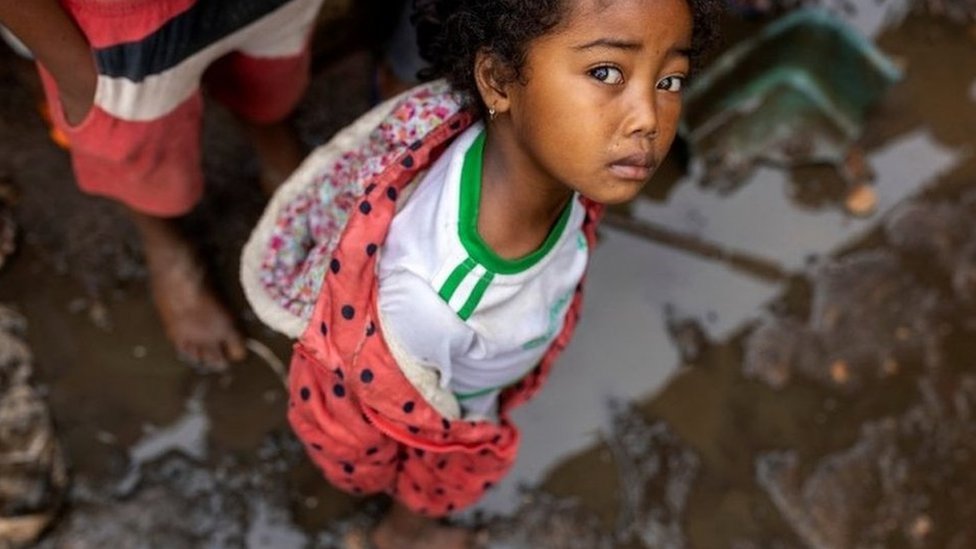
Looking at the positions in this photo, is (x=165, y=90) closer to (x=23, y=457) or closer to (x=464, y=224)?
(x=464, y=224)

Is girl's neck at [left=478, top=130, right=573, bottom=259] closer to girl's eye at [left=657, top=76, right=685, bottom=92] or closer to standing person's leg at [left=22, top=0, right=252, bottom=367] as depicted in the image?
girl's eye at [left=657, top=76, right=685, bottom=92]

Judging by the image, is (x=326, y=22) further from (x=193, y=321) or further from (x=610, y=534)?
(x=610, y=534)

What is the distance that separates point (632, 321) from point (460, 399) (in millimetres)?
1041

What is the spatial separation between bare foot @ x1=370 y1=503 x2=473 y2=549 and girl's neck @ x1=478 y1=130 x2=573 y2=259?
39.5 inches

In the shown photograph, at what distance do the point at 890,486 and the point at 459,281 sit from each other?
1.60 metres

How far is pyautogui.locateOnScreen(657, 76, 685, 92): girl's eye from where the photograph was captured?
1.24 m

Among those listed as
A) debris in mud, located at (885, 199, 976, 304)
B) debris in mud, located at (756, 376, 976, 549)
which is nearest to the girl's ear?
debris in mud, located at (756, 376, 976, 549)

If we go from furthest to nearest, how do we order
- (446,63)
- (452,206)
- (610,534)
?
(610,534), (446,63), (452,206)

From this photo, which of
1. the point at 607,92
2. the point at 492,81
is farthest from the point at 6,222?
the point at 607,92

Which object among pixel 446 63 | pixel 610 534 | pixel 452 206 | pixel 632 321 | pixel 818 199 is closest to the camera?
pixel 452 206

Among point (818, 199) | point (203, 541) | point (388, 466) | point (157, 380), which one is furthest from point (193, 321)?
point (818, 199)

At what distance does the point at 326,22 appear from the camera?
8.21 feet

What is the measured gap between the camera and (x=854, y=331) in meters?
2.63

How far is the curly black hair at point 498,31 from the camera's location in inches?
47.8
